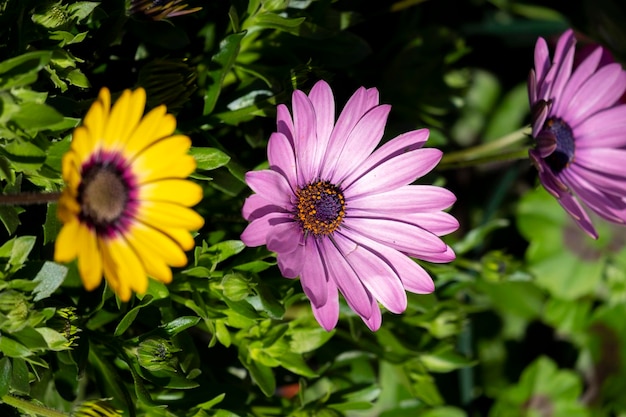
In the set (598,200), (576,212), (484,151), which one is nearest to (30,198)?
(576,212)

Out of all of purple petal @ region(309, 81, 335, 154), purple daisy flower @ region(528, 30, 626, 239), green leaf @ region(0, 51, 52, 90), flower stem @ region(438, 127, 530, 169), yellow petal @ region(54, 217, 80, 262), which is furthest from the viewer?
flower stem @ region(438, 127, 530, 169)

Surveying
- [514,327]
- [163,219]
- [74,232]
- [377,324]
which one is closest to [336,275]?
[377,324]

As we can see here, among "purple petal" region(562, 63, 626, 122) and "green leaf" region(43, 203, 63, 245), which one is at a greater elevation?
"purple petal" region(562, 63, 626, 122)

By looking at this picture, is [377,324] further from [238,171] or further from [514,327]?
[514,327]

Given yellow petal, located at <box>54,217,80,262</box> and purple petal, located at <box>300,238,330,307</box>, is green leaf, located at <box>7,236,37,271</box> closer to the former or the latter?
yellow petal, located at <box>54,217,80,262</box>

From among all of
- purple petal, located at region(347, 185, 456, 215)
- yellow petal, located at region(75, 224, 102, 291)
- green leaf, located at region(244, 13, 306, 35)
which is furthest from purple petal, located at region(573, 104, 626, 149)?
yellow petal, located at region(75, 224, 102, 291)

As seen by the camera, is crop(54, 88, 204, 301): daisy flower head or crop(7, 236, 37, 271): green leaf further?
crop(7, 236, 37, 271): green leaf

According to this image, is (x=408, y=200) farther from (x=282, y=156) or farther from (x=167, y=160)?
(x=167, y=160)

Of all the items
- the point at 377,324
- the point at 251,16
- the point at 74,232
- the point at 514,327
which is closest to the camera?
the point at 74,232
